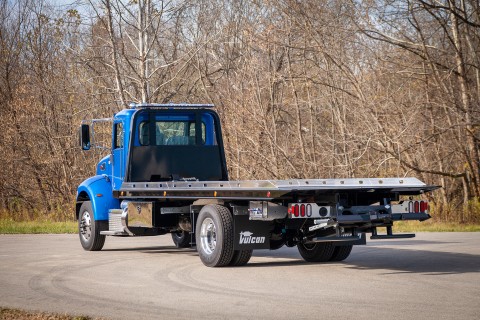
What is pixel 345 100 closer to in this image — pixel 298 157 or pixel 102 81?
pixel 298 157

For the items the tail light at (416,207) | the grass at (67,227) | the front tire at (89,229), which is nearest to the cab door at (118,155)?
the front tire at (89,229)

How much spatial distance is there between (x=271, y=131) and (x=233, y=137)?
1.28m

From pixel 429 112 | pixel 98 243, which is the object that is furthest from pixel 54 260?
pixel 429 112

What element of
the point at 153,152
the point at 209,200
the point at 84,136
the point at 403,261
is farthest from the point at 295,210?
the point at 84,136

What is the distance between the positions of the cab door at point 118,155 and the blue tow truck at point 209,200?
0.02 m

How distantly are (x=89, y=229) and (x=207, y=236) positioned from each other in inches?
173

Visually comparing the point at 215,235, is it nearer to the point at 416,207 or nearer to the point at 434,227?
the point at 416,207

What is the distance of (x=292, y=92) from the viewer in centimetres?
3084

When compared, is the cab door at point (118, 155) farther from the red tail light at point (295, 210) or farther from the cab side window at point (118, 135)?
the red tail light at point (295, 210)

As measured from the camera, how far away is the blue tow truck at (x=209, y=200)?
Answer: 13.8 metres

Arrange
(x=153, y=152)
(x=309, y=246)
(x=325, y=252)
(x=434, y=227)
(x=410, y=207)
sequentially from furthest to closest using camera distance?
(x=434, y=227) → (x=153, y=152) → (x=309, y=246) → (x=325, y=252) → (x=410, y=207)

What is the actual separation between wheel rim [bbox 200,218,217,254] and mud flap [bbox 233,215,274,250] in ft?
1.89

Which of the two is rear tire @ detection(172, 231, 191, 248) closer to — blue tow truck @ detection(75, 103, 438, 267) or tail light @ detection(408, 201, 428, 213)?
blue tow truck @ detection(75, 103, 438, 267)

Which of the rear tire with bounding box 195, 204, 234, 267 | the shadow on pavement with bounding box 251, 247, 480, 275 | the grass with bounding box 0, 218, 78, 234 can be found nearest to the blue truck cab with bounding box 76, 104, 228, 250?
the shadow on pavement with bounding box 251, 247, 480, 275
